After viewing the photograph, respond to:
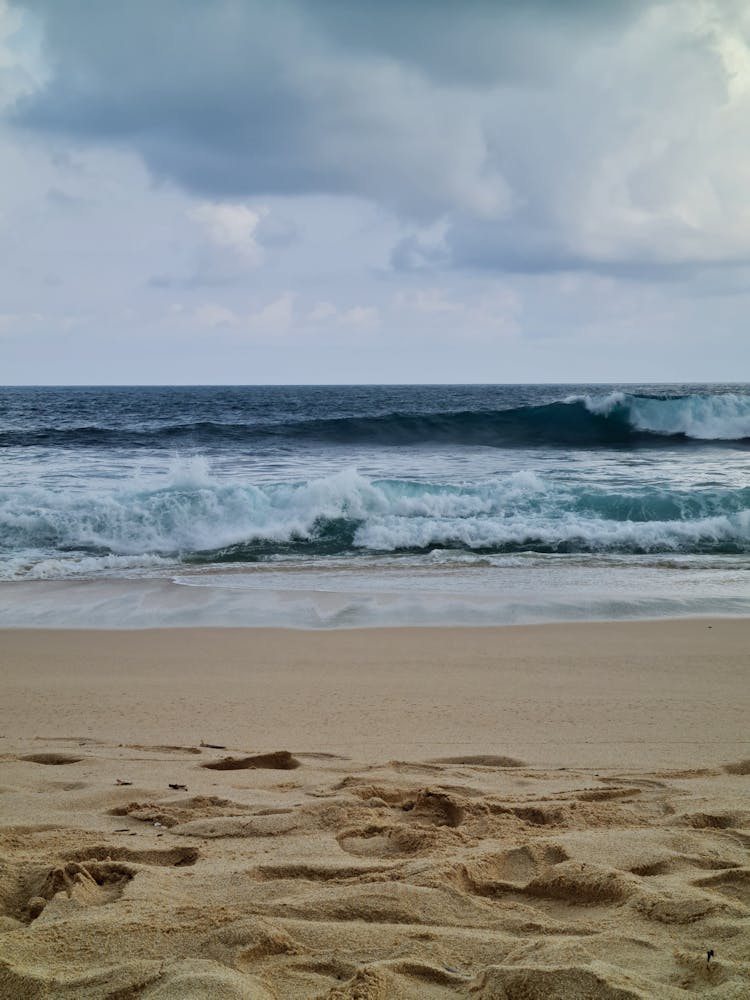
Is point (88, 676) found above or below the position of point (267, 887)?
below

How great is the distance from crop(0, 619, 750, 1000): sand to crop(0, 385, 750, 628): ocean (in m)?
2.04

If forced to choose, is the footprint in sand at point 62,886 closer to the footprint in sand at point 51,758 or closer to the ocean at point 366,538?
the footprint in sand at point 51,758

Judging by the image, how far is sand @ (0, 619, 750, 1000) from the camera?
71.8 inches

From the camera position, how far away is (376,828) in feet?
9.07

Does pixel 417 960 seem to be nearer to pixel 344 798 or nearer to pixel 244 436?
pixel 344 798

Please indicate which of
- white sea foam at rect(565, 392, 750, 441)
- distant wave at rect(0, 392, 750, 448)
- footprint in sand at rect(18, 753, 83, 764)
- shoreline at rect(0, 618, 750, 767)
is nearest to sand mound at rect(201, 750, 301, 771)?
shoreline at rect(0, 618, 750, 767)

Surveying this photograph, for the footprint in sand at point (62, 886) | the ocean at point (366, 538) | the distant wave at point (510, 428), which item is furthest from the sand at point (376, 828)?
the distant wave at point (510, 428)

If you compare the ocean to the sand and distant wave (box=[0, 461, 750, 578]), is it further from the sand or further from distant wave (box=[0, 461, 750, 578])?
the sand

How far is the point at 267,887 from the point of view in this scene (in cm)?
227

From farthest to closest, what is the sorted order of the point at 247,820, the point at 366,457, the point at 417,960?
1. the point at 366,457
2. the point at 247,820
3. the point at 417,960

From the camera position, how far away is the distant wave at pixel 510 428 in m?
29.2

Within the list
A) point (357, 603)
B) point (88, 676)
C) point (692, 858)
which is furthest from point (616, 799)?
point (357, 603)

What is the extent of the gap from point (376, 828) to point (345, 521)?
10317mm

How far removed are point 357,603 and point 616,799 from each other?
498cm
